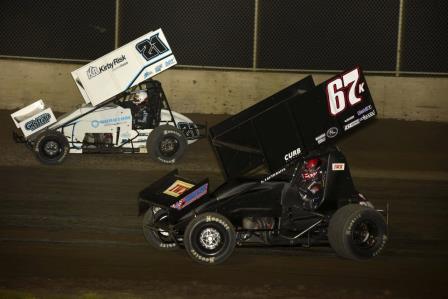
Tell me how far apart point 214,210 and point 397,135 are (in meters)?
9.74

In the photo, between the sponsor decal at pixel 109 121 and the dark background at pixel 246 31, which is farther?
the dark background at pixel 246 31

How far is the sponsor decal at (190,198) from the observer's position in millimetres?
9070

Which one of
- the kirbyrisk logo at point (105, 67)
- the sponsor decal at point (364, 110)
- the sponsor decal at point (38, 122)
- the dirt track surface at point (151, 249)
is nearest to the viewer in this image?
the dirt track surface at point (151, 249)

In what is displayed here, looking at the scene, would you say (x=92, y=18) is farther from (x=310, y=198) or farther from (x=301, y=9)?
(x=310, y=198)

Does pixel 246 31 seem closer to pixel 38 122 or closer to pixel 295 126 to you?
pixel 38 122

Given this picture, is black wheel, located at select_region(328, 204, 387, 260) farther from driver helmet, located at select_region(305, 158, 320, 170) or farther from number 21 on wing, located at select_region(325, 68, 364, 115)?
number 21 on wing, located at select_region(325, 68, 364, 115)

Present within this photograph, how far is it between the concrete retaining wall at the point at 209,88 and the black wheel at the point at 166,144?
16.2ft

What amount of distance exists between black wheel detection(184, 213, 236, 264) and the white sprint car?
20.6 ft

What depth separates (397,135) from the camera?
1805 cm

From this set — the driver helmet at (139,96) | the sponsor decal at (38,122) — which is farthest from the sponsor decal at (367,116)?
the sponsor decal at (38,122)

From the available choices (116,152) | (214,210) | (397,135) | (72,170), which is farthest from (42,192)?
(397,135)

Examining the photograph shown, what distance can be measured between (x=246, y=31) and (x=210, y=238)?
41.8 feet

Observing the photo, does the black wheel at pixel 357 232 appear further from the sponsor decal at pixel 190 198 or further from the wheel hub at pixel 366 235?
the sponsor decal at pixel 190 198

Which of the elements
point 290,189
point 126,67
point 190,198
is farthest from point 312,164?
point 126,67
